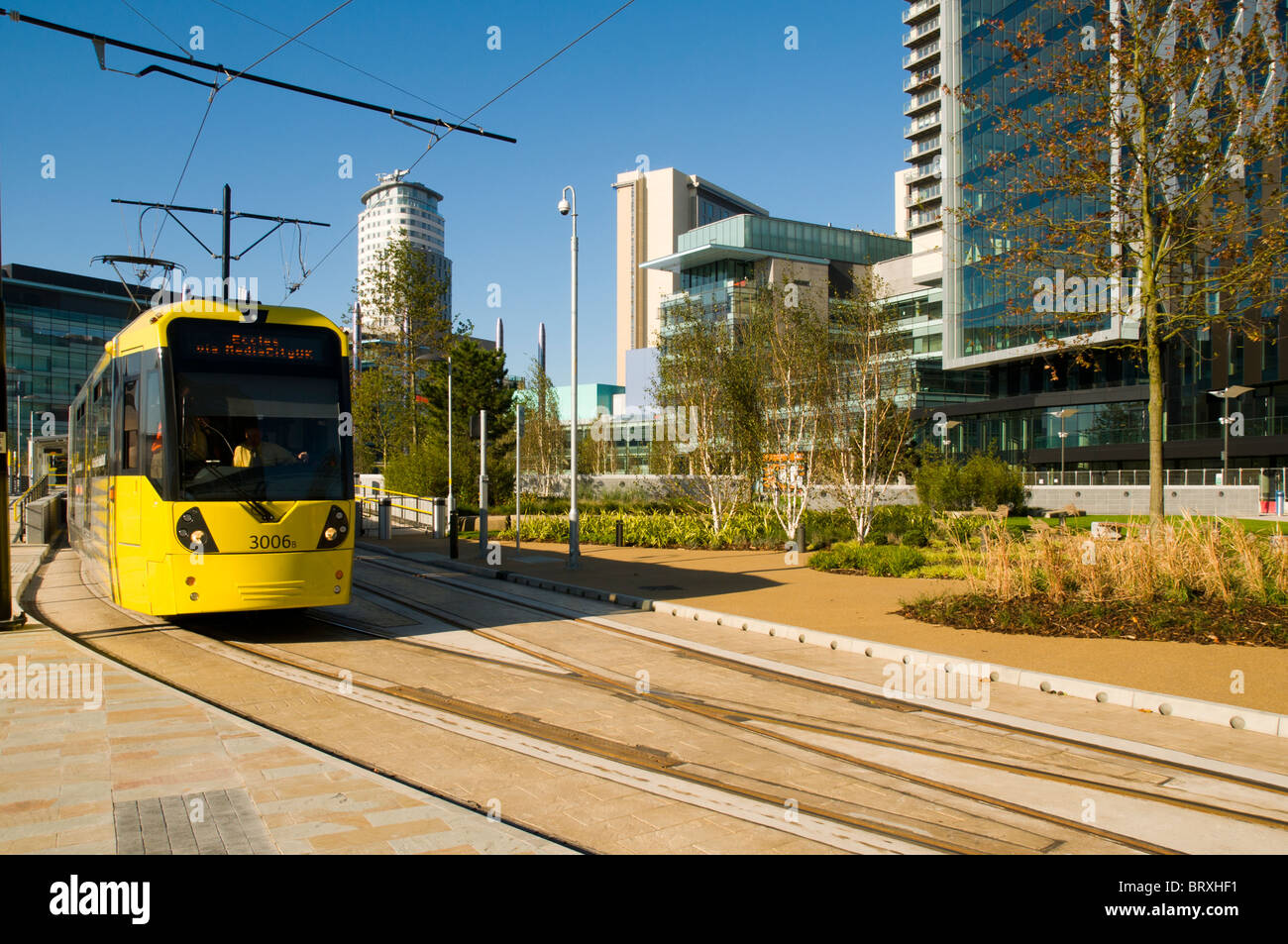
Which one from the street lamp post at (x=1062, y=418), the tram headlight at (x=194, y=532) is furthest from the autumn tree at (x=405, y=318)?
the street lamp post at (x=1062, y=418)

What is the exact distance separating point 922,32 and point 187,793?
331ft

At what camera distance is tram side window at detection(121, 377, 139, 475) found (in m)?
10.5

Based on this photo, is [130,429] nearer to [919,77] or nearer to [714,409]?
[714,409]

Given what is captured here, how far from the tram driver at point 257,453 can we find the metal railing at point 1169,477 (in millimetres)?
39342

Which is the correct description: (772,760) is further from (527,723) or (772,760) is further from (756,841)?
(527,723)

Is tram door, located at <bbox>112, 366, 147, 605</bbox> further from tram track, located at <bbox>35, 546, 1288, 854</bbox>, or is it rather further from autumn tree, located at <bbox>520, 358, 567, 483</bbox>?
autumn tree, located at <bbox>520, 358, 567, 483</bbox>

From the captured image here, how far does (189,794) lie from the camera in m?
5.35

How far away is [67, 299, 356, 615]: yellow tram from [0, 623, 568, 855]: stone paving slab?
2.71m

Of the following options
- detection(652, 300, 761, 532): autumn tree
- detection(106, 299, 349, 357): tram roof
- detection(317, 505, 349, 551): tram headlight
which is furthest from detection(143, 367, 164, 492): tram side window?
detection(652, 300, 761, 532): autumn tree

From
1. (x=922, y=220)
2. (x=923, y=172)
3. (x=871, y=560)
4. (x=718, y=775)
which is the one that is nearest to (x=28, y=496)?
(x=871, y=560)

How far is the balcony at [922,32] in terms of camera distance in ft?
287

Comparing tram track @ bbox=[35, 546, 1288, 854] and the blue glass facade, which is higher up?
the blue glass facade

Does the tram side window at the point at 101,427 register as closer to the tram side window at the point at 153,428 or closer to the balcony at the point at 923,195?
the tram side window at the point at 153,428

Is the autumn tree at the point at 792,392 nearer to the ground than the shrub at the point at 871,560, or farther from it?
farther from it
